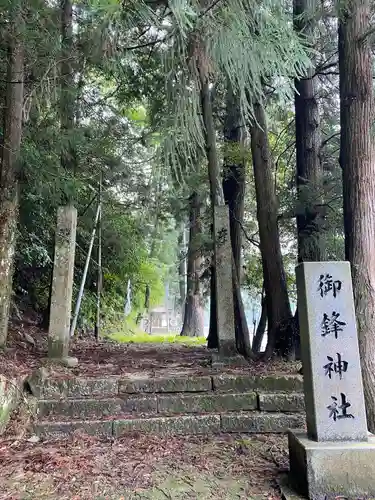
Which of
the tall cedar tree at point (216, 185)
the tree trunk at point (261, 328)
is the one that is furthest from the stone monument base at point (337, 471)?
the tree trunk at point (261, 328)

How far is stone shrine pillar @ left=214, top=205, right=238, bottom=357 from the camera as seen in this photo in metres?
5.26

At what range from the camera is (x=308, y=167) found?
6141 millimetres

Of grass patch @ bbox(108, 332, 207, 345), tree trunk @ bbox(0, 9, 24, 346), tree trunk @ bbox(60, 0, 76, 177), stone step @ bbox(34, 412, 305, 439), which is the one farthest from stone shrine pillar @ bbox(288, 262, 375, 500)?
grass patch @ bbox(108, 332, 207, 345)

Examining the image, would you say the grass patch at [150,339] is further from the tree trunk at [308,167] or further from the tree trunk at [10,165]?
the tree trunk at [10,165]

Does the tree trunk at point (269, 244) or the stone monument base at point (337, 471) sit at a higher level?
the tree trunk at point (269, 244)

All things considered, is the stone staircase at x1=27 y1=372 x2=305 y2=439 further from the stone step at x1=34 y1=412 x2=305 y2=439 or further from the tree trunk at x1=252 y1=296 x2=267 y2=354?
the tree trunk at x1=252 y1=296 x2=267 y2=354

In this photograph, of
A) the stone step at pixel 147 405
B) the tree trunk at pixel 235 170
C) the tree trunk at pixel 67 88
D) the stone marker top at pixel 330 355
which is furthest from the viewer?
the tree trunk at pixel 235 170

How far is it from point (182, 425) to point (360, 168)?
2874 millimetres

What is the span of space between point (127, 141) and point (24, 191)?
115 inches

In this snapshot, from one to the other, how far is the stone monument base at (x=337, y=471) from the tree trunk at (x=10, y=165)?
3.67m

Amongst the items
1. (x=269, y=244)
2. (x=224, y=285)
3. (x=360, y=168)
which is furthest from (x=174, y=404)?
(x=360, y=168)

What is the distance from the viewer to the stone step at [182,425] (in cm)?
383

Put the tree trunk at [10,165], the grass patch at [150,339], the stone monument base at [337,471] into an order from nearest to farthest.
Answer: the stone monument base at [337,471] < the tree trunk at [10,165] < the grass patch at [150,339]

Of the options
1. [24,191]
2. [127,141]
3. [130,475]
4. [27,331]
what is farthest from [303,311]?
[127,141]
